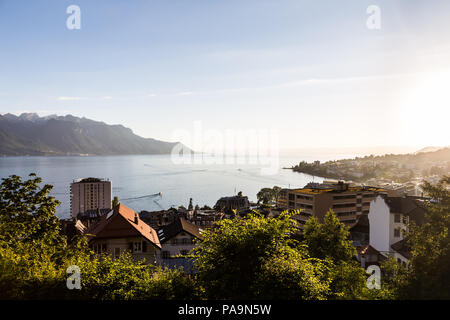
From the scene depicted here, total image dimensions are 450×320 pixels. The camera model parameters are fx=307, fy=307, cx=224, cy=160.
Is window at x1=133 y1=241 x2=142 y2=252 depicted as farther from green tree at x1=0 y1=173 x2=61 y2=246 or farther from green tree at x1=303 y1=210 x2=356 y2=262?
green tree at x1=303 y1=210 x2=356 y2=262

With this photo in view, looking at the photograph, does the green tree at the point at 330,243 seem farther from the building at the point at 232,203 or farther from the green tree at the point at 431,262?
the building at the point at 232,203

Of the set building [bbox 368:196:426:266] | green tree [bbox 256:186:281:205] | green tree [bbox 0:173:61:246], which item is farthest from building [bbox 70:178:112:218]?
green tree [bbox 0:173:61:246]

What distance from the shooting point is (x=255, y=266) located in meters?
5.48

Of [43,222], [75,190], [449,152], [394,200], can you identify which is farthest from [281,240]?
[449,152]

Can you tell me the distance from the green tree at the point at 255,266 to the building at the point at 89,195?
75967 mm

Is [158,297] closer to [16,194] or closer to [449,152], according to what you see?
[16,194]

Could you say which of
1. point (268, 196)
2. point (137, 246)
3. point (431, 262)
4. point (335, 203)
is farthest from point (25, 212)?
point (268, 196)

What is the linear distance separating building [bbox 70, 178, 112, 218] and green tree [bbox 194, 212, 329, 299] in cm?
7597

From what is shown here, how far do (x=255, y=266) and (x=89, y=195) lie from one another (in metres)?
80.8

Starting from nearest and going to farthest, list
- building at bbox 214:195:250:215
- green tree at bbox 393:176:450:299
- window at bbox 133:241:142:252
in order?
1. green tree at bbox 393:176:450:299
2. window at bbox 133:241:142:252
3. building at bbox 214:195:250:215

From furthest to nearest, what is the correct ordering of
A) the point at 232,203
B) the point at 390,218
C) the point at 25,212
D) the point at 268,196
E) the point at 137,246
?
the point at 268,196
the point at 232,203
the point at 390,218
the point at 137,246
the point at 25,212

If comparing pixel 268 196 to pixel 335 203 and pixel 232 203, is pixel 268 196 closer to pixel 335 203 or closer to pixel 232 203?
pixel 232 203

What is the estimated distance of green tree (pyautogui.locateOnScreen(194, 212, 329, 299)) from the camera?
5098mm
